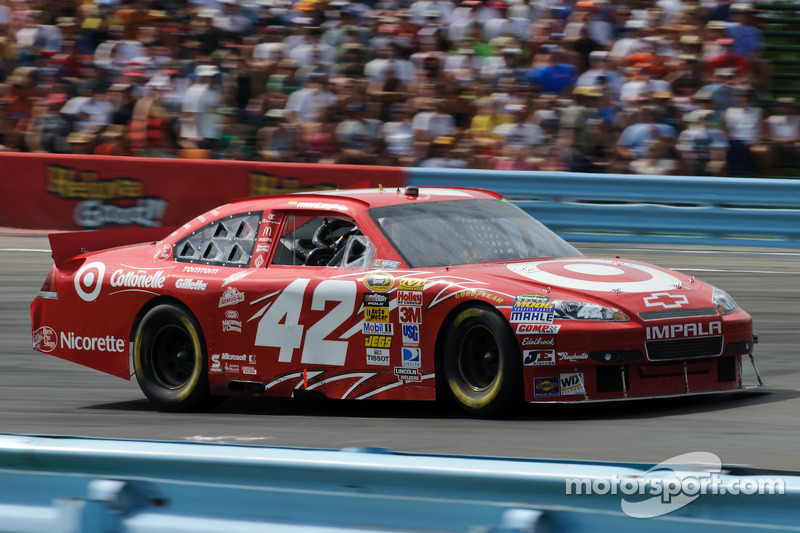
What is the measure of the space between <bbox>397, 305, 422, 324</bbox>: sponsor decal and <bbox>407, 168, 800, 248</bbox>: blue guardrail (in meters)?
7.00

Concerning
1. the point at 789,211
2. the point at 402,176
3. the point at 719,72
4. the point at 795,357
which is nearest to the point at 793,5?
the point at 719,72

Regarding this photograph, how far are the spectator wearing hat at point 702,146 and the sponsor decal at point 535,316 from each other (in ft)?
24.3

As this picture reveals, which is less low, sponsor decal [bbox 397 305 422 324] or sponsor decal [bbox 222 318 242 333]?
sponsor decal [bbox 397 305 422 324]

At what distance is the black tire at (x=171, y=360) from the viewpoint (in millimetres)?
7980

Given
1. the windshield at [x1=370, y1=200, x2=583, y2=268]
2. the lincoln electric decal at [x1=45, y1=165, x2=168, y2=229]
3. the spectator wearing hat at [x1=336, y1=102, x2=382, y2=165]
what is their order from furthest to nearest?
1. the lincoln electric decal at [x1=45, y1=165, x2=168, y2=229]
2. the spectator wearing hat at [x1=336, y1=102, x2=382, y2=165]
3. the windshield at [x1=370, y1=200, x2=583, y2=268]

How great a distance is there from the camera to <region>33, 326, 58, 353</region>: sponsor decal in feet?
28.5

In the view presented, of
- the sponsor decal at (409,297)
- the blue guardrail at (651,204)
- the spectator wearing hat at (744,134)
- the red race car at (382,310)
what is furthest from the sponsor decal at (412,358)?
the spectator wearing hat at (744,134)

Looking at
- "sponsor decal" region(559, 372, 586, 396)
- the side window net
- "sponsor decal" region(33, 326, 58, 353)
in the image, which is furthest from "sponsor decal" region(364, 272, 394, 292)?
"sponsor decal" region(33, 326, 58, 353)

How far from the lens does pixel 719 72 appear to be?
45.2 ft

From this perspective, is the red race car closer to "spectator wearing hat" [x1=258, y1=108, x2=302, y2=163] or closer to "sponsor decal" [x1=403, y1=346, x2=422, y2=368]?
"sponsor decal" [x1=403, y1=346, x2=422, y2=368]

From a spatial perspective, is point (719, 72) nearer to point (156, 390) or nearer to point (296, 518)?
point (156, 390)

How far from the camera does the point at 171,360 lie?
8.22m

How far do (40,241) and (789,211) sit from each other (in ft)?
29.1

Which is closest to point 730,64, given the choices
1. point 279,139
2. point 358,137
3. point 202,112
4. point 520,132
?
point 520,132
